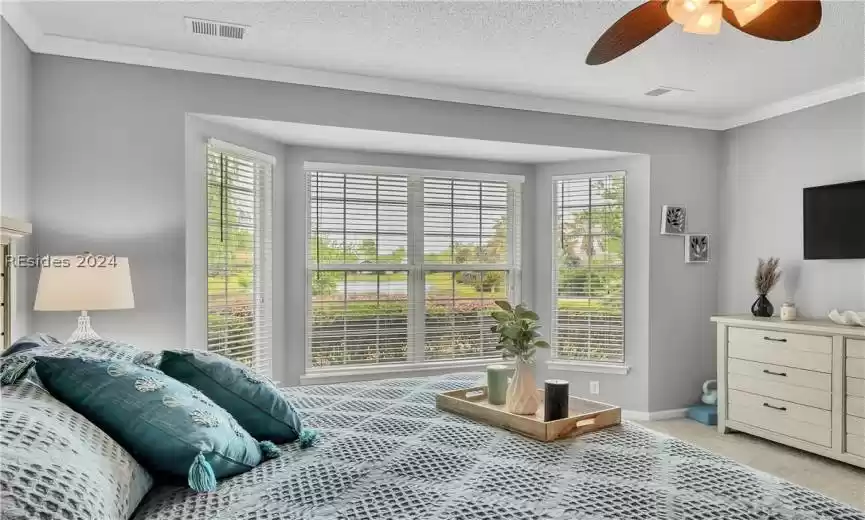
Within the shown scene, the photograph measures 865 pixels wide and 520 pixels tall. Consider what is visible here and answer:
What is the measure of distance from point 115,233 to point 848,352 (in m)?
4.35

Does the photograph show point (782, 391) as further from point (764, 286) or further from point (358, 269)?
point (358, 269)

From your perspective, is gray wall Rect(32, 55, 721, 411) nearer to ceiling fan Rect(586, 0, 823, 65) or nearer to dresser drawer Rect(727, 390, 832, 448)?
ceiling fan Rect(586, 0, 823, 65)

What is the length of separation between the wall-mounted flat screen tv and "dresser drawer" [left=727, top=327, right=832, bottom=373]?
65cm

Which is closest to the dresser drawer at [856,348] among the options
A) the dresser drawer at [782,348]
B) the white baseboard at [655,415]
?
the dresser drawer at [782,348]

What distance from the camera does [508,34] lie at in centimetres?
302

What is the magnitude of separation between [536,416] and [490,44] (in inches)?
82.6

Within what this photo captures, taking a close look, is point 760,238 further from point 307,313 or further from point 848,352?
point 307,313

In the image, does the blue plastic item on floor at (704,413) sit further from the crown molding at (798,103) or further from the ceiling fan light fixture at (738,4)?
the ceiling fan light fixture at (738,4)

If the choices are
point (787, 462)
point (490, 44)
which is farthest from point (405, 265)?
point (787, 462)

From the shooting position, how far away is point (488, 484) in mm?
1453

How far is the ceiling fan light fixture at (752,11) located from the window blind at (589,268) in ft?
9.83

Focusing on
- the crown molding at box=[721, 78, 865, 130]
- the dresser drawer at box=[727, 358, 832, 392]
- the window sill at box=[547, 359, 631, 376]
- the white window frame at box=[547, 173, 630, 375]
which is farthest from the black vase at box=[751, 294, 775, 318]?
the crown molding at box=[721, 78, 865, 130]

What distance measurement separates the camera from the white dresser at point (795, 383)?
3400mm

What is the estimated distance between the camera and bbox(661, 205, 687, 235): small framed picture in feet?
15.1
